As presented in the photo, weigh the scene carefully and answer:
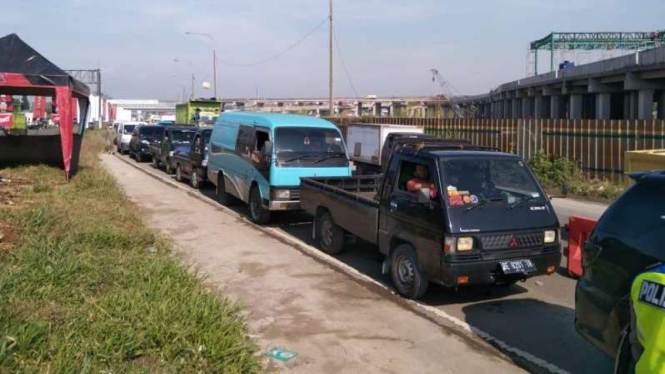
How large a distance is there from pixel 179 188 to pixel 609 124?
525 inches

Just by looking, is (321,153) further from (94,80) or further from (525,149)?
(94,80)

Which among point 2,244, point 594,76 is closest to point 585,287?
point 2,244

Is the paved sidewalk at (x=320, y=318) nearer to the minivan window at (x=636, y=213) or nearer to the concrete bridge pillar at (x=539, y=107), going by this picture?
the minivan window at (x=636, y=213)

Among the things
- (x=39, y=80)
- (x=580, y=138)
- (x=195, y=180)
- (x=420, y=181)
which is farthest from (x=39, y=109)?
(x=420, y=181)

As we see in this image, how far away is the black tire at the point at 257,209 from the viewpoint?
12867mm

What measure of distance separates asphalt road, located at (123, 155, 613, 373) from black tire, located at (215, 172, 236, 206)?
21.2 feet

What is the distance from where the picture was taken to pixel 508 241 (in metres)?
7.20

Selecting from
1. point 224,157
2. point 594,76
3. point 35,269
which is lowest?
point 35,269

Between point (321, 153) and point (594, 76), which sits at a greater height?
point (594, 76)

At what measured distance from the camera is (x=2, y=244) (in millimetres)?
7363

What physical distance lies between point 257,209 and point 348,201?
4.16m

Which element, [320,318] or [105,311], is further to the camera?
[320,318]

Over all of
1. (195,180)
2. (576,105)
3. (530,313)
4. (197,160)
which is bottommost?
(530,313)

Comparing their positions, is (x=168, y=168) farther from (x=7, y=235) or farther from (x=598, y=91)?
(x=598, y=91)
